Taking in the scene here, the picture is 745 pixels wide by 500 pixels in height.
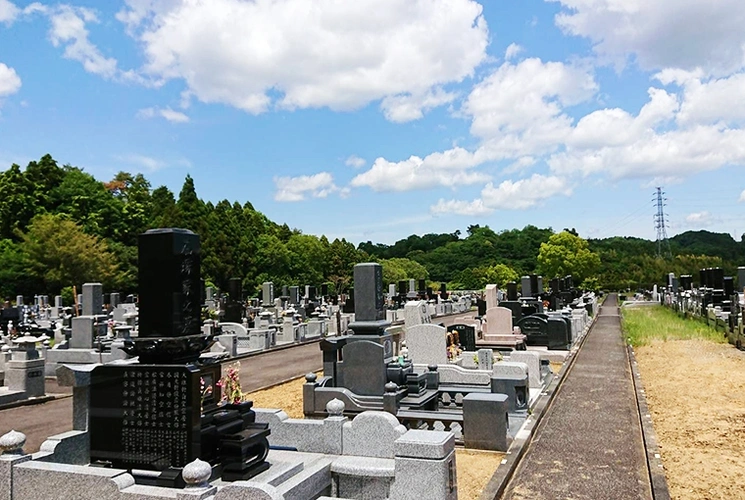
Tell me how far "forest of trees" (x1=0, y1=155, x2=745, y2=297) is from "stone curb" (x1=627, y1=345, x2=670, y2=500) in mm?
41046

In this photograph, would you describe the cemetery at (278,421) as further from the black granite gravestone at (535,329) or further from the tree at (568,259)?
the tree at (568,259)

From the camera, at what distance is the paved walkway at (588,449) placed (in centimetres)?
692

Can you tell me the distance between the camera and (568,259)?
70.3 m

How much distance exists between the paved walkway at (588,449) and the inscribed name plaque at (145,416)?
13.1 ft

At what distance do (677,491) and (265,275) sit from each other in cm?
4864

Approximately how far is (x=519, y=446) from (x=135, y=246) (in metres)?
49.5

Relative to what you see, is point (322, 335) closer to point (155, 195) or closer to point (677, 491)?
point (677, 491)

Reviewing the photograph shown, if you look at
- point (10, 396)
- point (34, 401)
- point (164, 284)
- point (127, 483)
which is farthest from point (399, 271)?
point (127, 483)

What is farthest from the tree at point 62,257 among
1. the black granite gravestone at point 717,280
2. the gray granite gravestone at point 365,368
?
the black granite gravestone at point 717,280

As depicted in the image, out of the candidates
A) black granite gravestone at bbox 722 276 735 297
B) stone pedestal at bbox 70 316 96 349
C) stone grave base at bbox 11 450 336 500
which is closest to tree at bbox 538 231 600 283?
black granite gravestone at bbox 722 276 735 297

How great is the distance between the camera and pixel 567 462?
26.2 feet

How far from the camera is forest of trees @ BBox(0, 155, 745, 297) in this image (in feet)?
139

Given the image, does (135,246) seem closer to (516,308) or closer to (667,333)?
(516,308)

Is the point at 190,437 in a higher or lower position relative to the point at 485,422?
higher
